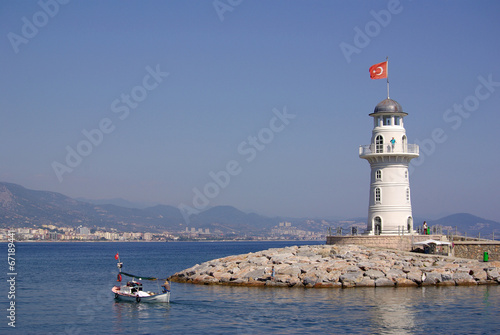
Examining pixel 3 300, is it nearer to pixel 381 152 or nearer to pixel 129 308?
pixel 129 308

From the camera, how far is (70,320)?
31312mm

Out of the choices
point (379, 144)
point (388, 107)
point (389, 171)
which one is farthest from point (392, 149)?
point (388, 107)

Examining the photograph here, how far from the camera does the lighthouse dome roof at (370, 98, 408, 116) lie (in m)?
45.9

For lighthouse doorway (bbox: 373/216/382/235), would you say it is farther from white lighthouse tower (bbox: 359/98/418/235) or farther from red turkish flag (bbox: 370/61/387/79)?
red turkish flag (bbox: 370/61/387/79)

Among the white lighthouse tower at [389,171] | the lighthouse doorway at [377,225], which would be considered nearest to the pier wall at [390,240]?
the white lighthouse tower at [389,171]

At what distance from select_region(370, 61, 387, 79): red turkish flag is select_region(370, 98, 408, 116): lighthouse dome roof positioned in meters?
2.00

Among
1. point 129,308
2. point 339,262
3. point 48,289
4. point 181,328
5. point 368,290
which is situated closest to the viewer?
point 181,328

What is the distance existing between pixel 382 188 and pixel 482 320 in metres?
17.4

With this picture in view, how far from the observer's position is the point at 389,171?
45656 mm

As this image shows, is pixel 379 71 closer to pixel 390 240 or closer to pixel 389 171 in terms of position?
pixel 389 171

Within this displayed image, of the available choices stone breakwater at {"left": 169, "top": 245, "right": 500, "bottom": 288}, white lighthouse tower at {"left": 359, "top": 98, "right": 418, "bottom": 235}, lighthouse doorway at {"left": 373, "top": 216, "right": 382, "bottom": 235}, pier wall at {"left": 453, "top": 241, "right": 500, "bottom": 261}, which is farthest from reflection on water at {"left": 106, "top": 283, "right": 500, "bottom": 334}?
lighthouse doorway at {"left": 373, "top": 216, "right": 382, "bottom": 235}

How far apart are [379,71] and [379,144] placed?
16.8 feet

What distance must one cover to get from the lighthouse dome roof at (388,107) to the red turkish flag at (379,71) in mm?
1995

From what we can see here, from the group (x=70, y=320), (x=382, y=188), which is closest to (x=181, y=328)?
(x=70, y=320)
